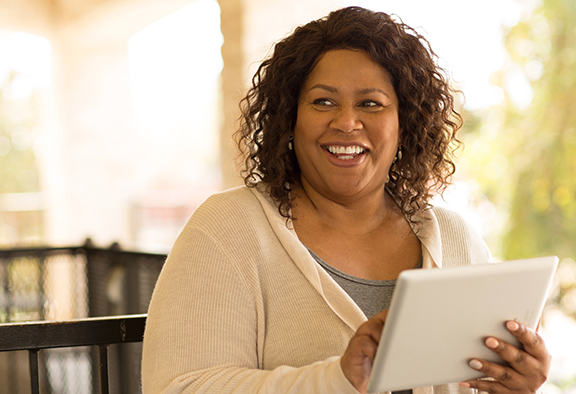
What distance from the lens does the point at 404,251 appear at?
1527 millimetres

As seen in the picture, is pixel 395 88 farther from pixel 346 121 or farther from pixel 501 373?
pixel 501 373

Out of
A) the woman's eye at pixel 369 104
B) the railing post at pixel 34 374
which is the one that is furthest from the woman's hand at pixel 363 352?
the railing post at pixel 34 374

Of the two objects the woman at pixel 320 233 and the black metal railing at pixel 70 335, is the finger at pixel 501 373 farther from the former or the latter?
the black metal railing at pixel 70 335

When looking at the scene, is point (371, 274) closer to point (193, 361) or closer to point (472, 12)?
point (193, 361)

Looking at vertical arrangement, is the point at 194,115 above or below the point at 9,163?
above

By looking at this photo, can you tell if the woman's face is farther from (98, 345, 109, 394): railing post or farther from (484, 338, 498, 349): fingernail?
(98, 345, 109, 394): railing post

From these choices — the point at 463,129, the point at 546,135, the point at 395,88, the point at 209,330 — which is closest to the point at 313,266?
the point at 209,330

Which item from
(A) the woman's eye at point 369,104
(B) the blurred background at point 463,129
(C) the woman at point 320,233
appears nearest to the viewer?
(C) the woman at point 320,233

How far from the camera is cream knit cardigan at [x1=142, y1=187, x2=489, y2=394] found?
1.18 meters

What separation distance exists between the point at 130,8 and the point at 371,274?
14.7 ft

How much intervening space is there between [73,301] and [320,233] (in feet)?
7.39

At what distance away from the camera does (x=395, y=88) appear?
149cm

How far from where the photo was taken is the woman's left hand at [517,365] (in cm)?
108

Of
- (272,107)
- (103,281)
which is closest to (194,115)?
(103,281)
